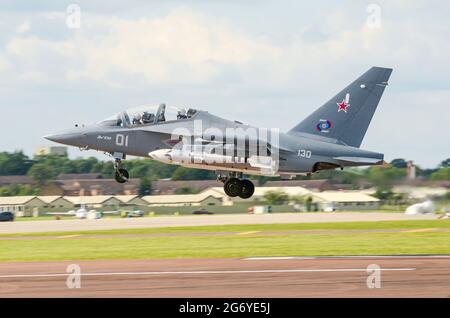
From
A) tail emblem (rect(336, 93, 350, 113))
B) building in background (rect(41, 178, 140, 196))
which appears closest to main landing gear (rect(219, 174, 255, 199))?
tail emblem (rect(336, 93, 350, 113))

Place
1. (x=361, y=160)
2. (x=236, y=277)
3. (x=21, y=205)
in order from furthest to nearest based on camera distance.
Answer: (x=21, y=205), (x=361, y=160), (x=236, y=277)

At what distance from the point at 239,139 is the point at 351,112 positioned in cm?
507

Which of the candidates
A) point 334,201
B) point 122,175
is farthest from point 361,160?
point 334,201

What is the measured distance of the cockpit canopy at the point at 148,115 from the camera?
41250 millimetres

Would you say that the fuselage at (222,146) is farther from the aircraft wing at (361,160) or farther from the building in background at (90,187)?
the building in background at (90,187)

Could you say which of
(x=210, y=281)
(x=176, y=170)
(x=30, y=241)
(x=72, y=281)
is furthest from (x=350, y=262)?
(x=176, y=170)

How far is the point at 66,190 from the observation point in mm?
132250

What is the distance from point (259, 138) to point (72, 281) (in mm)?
12769

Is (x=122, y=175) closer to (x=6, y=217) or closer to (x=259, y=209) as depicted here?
(x=259, y=209)

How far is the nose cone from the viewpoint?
4232 centimetres

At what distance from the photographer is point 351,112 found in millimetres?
42562

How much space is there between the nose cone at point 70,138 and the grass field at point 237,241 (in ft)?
16.3

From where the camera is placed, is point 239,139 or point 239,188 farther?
point 239,188

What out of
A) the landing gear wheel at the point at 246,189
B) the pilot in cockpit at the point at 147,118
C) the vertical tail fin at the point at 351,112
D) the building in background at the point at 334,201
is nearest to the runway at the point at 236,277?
the landing gear wheel at the point at 246,189
